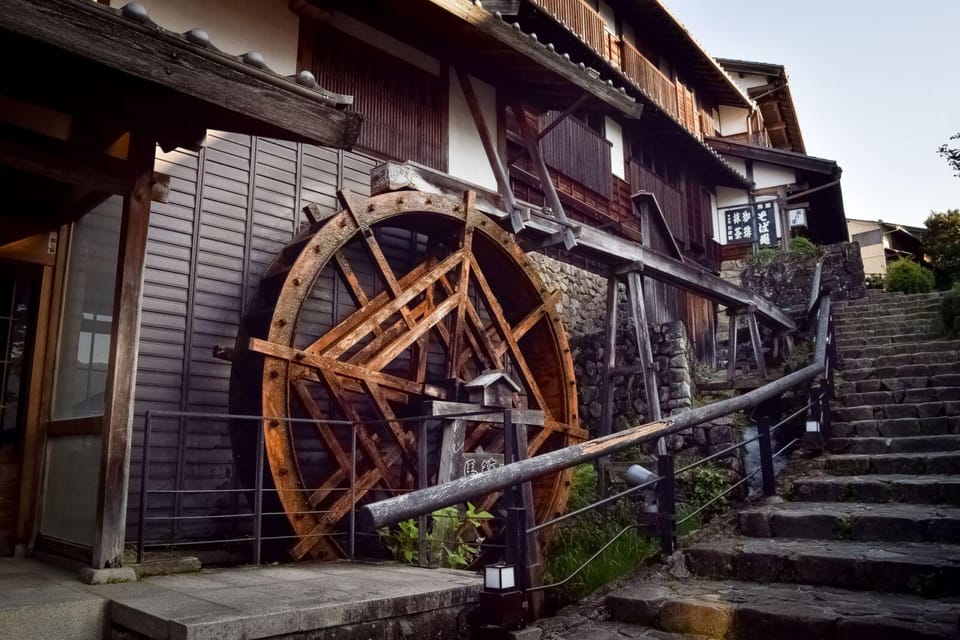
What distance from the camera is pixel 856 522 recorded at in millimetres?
3896

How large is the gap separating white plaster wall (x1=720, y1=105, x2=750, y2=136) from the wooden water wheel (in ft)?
46.3

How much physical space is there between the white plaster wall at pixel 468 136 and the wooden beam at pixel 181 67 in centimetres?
453

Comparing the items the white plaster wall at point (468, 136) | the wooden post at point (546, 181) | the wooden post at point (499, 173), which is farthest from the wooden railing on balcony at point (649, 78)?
the wooden post at point (499, 173)

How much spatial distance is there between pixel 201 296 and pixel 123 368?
2134mm

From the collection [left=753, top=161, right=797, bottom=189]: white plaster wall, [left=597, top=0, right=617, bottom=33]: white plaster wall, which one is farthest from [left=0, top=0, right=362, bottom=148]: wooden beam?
[left=753, top=161, right=797, bottom=189]: white plaster wall

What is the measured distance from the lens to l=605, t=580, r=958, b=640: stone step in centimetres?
268

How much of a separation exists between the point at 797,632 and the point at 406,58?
23.0 ft

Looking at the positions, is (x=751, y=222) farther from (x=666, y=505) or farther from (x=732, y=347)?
(x=666, y=505)

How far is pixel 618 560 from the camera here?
4887 mm

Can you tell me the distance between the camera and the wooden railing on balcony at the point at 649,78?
46.6 ft

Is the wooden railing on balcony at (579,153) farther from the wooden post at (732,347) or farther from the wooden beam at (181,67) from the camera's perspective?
the wooden beam at (181,67)

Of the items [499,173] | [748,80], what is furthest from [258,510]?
[748,80]

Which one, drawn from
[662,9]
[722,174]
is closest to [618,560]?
[662,9]

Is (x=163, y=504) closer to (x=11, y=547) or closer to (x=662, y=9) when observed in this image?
(x=11, y=547)
